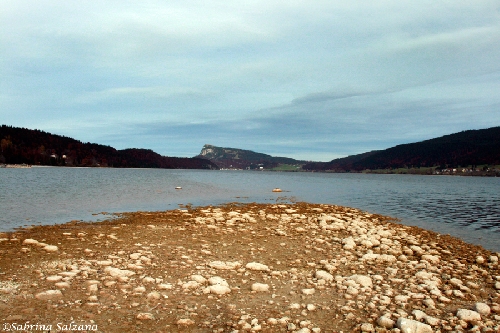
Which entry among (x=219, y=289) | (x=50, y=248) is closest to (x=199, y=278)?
(x=219, y=289)

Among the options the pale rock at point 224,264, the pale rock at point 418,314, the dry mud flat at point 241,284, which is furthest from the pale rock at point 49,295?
the pale rock at point 418,314

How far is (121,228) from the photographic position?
17125 mm

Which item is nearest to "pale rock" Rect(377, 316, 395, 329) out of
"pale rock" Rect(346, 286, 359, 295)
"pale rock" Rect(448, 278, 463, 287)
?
"pale rock" Rect(346, 286, 359, 295)

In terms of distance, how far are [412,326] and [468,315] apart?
1.72 metres

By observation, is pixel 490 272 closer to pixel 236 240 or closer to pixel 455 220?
pixel 236 240

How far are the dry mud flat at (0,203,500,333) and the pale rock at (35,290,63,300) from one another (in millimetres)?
24

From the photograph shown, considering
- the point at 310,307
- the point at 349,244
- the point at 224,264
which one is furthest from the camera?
the point at 349,244

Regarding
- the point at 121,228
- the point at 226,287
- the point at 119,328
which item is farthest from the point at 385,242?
the point at 121,228

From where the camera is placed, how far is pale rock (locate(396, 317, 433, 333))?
650 cm

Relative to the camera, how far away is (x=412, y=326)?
6582 millimetres

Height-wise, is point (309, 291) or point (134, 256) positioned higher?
point (134, 256)

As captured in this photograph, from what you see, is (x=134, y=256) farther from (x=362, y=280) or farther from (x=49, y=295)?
(x=362, y=280)

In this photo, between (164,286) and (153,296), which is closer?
(153,296)

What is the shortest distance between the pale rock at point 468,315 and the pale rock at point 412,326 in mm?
1252
